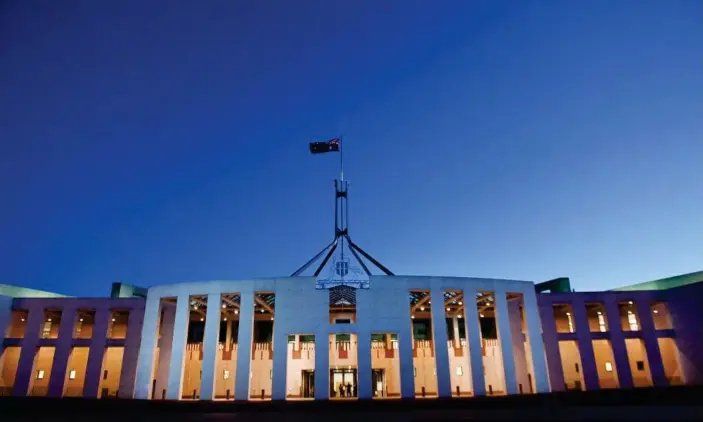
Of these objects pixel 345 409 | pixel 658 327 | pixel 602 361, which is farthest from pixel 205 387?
pixel 658 327

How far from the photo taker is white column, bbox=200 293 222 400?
3078cm

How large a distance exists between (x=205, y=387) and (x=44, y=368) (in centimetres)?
2278

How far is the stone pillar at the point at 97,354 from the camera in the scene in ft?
123

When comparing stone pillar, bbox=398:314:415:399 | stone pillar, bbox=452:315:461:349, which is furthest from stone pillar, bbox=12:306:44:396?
stone pillar, bbox=452:315:461:349

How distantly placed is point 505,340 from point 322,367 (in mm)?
13672

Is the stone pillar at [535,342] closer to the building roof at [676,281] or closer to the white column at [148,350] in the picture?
the building roof at [676,281]

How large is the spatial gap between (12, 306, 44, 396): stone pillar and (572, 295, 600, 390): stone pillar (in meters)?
46.8

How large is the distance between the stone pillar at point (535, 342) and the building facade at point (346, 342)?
3.7 inches

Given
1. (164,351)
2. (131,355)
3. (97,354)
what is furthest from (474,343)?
(97,354)

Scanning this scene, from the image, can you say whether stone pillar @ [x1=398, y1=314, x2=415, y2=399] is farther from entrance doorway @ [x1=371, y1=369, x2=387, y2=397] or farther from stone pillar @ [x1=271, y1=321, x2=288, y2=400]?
entrance doorway @ [x1=371, y1=369, x2=387, y2=397]

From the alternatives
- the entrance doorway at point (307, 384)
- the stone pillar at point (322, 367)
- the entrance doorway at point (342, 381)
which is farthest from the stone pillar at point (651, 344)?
the entrance doorway at point (307, 384)

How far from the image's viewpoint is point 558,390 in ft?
121

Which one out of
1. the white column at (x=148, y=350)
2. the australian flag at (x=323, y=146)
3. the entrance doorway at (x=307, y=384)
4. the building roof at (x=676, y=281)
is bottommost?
the entrance doorway at (x=307, y=384)

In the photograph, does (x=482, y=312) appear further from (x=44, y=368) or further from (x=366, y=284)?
(x=44, y=368)
